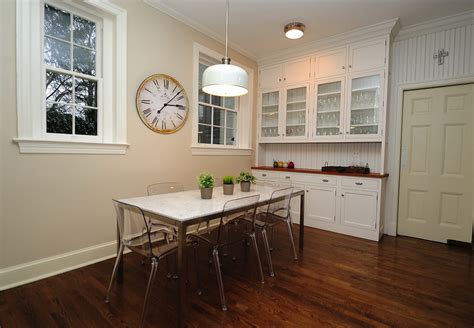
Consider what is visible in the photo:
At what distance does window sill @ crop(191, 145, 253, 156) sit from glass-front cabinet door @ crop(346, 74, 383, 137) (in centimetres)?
174

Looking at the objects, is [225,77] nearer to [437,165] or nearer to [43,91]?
[43,91]

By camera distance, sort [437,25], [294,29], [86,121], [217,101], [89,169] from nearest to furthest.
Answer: [89,169]
[86,121]
[437,25]
[294,29]
[217,101]

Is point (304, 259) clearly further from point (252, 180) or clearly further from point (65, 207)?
point (65, 207)

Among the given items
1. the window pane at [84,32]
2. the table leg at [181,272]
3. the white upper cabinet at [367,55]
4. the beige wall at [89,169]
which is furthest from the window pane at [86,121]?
the white upper cabinet at [367,55]

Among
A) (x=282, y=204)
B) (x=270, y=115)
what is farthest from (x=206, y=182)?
(x=270, y=115)

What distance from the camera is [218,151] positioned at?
13.1ft

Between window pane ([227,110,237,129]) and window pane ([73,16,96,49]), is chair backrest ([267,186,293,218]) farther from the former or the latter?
window pane ([73,16,96,49])

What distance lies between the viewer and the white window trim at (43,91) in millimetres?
2090

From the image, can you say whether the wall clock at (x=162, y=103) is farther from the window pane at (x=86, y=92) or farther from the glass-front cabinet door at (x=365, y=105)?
the glass-front cabinet door at (x=365, y=105)

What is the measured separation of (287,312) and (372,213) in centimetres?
218

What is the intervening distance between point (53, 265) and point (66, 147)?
43.2 inches

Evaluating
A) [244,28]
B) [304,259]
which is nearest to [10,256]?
[304,259]

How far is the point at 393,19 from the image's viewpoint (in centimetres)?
322

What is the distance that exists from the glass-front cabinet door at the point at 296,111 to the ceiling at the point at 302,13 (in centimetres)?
87
